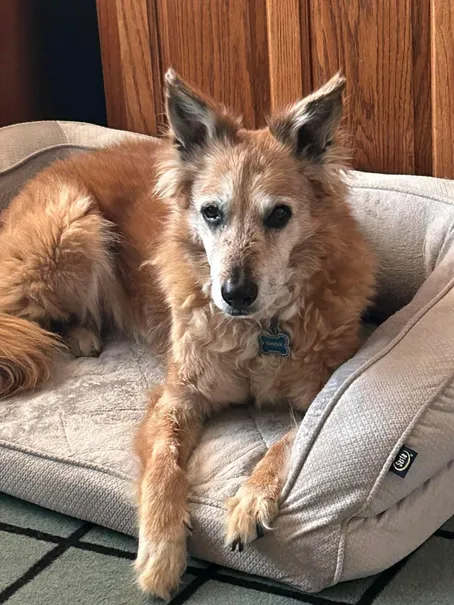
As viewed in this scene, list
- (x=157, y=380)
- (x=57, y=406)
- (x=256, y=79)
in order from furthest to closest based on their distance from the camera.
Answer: (x=256, y=79) → (x=157, y=380) → (x=57, y=406)

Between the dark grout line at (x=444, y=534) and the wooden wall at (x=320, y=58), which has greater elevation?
the wooden wall at (x=320, y=58)

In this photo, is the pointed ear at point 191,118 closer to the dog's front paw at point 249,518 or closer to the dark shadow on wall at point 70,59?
the dog's front paw at point 249,518

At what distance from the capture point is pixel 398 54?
2.53 metres

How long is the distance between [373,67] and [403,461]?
1.47 meters

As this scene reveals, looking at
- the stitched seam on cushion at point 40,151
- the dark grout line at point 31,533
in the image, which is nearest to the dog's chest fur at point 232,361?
the dark grout line at point 31,533

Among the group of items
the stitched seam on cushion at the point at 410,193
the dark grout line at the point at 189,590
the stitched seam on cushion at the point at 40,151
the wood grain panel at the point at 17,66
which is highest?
the wood grain panel at the point at 17,66

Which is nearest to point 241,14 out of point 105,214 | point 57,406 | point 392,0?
point 392,0

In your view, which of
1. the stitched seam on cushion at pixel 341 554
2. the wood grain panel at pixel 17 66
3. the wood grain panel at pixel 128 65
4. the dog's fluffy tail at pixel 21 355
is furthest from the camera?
the wood grain panel at pixel 17 66

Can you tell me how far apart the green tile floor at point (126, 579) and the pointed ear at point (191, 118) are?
0.98 meters

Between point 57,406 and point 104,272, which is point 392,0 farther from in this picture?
point 57,406

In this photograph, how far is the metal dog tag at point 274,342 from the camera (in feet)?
6.59

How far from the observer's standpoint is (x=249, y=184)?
187 cm

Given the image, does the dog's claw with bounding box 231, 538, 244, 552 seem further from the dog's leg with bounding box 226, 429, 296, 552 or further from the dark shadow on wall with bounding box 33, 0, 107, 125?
the dark shadow on wall with bounding box 33, 0, 107, 125

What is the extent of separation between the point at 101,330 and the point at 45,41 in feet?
5.77
